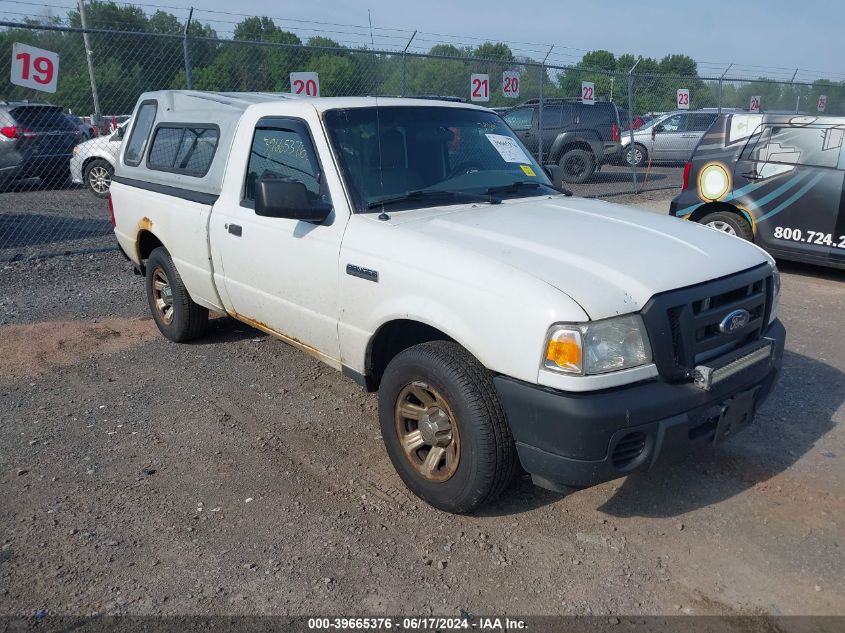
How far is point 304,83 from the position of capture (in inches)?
407

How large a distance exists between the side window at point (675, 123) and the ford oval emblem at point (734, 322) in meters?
18.6

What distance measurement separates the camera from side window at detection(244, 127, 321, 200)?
4.06 meters

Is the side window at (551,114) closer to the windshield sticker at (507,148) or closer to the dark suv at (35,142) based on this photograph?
the dark suv at (35,142)

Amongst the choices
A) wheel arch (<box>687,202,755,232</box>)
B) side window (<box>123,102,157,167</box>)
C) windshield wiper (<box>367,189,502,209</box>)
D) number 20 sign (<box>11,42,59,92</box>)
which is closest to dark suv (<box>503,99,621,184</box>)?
wheel arch (<box>687,202,755,232</box>)

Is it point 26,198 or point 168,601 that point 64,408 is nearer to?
point 168,601

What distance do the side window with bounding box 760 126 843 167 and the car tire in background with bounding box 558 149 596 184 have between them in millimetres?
8476

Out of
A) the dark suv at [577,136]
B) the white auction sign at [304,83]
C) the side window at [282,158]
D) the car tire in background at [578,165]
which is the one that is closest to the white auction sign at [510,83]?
the dark suv at [577,136]

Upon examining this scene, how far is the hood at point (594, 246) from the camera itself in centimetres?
295

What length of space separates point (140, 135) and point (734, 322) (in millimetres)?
4823

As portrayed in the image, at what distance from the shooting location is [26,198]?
43.9ft

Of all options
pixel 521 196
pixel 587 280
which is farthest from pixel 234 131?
pixel 587 280

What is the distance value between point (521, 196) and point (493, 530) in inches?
77.5

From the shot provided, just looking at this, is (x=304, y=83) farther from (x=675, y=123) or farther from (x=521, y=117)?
(x=675, y=123)

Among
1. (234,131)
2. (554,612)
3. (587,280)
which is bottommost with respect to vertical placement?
(554,612)
